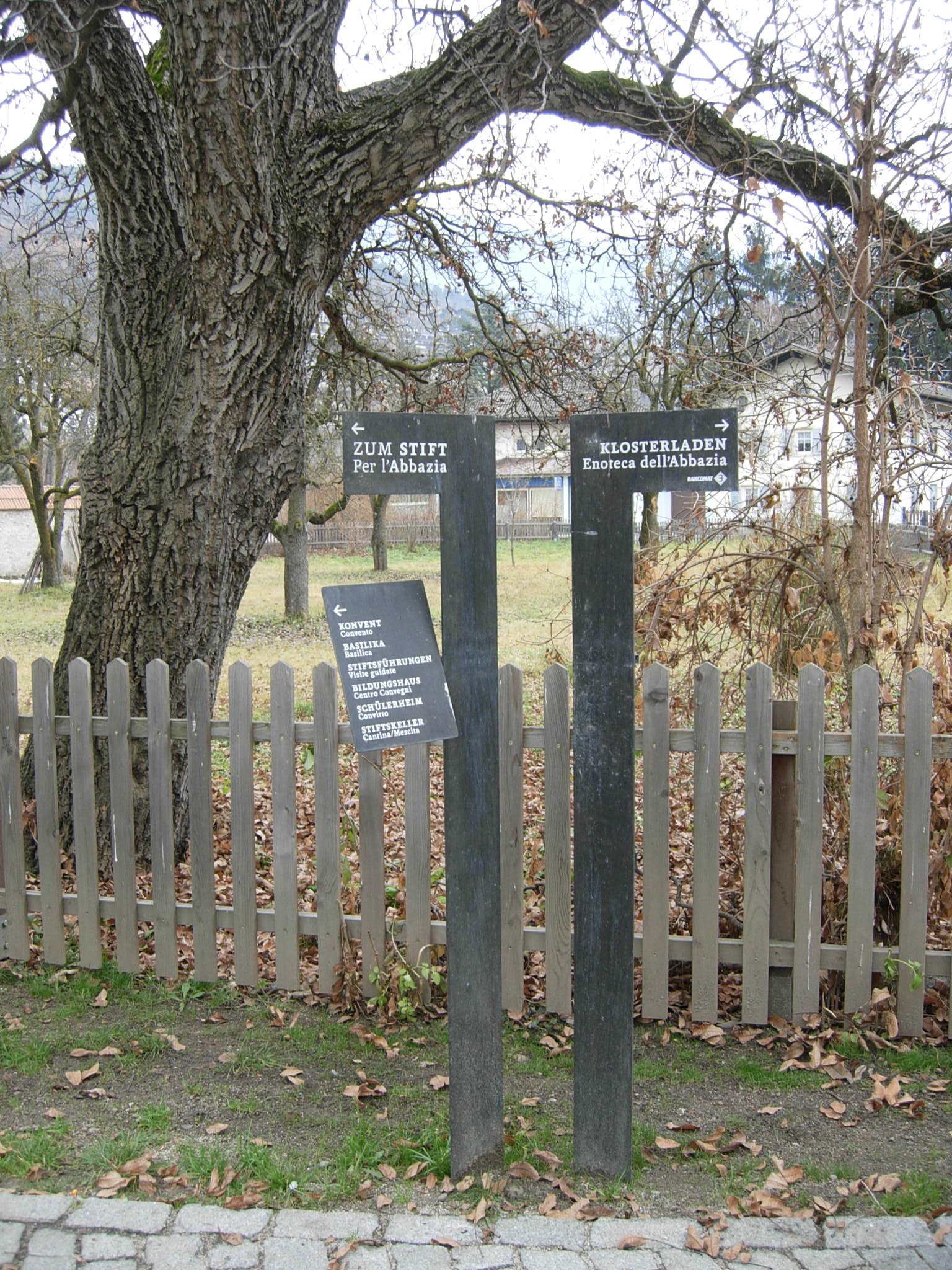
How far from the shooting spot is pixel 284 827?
14.7 feet

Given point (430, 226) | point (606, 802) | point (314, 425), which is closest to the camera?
point (606, 802)

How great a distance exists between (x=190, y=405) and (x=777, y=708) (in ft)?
10.1

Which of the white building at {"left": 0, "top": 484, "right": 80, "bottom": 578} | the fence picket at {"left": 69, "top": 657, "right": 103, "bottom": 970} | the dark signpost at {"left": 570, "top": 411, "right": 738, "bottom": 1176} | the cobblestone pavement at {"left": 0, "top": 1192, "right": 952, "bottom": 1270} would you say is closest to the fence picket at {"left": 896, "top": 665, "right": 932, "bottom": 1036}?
the cobblestone pavement at {"left": 0, "top": 1192, "right": 952, "bottom": 1270}

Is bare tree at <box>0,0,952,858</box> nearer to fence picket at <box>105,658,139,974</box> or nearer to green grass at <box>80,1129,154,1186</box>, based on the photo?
fence picket at <box>105,658,139,974</box>

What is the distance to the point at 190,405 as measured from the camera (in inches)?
198

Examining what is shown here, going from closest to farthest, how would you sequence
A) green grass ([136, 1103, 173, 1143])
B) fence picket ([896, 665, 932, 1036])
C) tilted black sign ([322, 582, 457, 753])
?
1. tilted black sign ([322, 582, 457, 753])
2. green grass ([136, 1103, 173, 1143])
3. fence picket ([896, 665, 932, 1036])

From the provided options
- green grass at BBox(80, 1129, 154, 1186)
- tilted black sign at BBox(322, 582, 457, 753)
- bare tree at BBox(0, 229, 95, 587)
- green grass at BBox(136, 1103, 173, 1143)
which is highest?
bare tree at BBox(0, 229, 95, 587)

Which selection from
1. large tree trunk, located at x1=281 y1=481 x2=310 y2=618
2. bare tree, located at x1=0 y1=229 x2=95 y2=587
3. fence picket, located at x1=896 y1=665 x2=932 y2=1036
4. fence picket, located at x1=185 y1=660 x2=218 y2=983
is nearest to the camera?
fence picket, located at x1=896 y1=665 x2=932 y2=1036

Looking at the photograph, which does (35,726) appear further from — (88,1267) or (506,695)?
(88,1267)

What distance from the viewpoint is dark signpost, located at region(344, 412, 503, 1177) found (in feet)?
10.3

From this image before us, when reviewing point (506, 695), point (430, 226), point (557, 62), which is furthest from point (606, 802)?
point (430, 226)

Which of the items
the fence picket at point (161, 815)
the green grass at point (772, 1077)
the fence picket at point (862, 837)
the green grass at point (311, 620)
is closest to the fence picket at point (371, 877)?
the fence picket at point (161, 815)

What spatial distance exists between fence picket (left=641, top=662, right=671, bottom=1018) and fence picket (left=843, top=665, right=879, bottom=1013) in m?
0.72

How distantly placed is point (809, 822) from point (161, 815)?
110 inches
